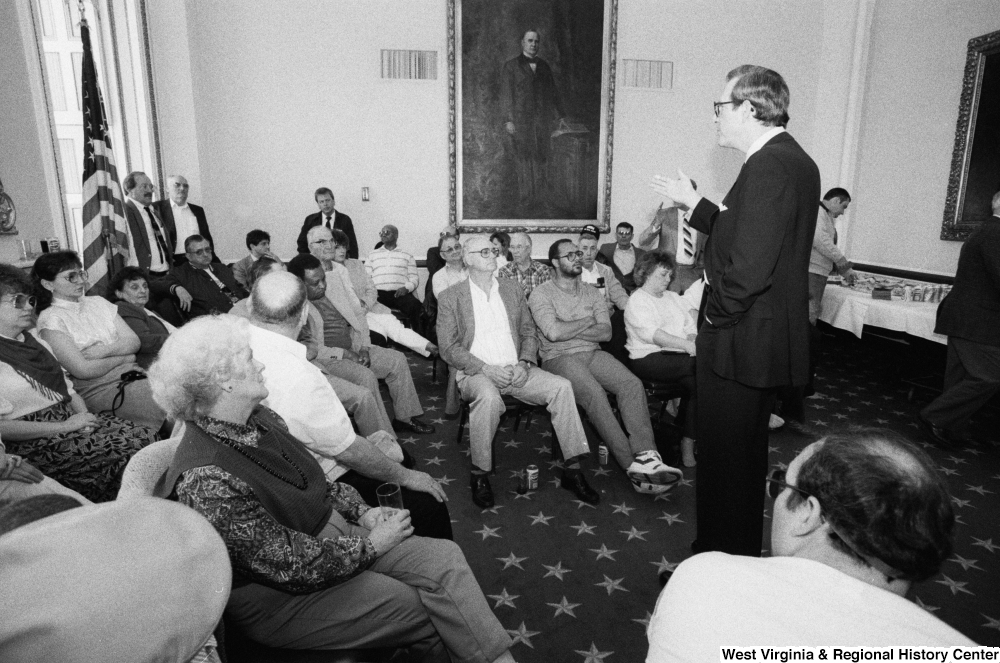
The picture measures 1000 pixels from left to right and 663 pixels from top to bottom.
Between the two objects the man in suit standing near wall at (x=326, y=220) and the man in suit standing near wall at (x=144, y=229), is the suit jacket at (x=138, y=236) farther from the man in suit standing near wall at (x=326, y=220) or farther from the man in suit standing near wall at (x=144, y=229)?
the man in suit standing near wall at (x=326, y=220)

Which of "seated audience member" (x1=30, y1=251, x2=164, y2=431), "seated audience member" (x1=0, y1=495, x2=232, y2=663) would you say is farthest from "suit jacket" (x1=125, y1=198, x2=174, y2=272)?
"seated audience member" (x1=0, y1=495, x2=232, y2=663)

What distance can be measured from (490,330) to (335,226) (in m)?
4.18

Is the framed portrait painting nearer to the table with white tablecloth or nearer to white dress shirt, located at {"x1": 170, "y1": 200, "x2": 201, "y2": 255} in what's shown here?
white dress shirt, located at {"x1": 170, "y1": 200, "x2": 201, "y2": 255}

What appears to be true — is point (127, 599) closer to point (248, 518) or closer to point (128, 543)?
point (128, 543)

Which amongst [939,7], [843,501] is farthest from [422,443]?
[939,7]

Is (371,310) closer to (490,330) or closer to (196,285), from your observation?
(196,285)

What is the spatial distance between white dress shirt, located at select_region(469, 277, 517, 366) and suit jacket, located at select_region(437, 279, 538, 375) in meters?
0.03

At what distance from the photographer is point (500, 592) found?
240 centimetres

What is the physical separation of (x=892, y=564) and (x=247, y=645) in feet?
4.58

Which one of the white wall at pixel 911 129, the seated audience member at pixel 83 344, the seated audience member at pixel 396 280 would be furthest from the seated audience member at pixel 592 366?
the white wall at pixel 911 129

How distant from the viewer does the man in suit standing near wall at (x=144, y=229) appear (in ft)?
16.7

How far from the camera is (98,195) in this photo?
14.3 ft

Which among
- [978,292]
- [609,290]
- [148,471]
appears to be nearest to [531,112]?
[609,290]

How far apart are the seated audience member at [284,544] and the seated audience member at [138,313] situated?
2.24m
